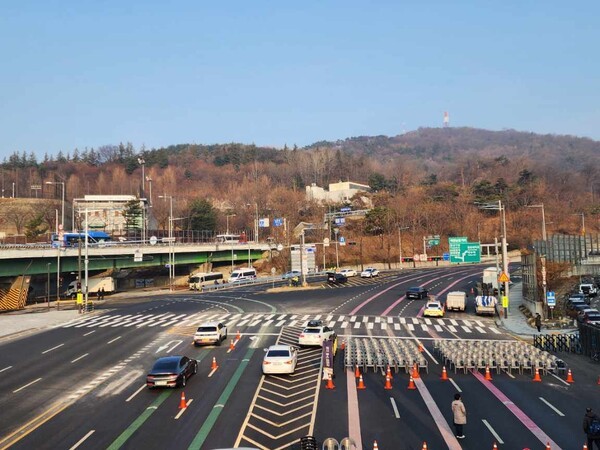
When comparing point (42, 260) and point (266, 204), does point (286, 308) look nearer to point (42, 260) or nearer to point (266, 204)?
point (42, 260)

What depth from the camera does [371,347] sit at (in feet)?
91.9

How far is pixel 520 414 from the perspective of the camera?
18469mm

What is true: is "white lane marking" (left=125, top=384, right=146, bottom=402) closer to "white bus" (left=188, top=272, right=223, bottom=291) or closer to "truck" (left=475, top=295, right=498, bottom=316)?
"truck" (left=475, top=295, right=498, bottom=316)

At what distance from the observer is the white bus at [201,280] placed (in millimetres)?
82681

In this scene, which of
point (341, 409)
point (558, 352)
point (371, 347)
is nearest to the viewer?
point (341, 409)

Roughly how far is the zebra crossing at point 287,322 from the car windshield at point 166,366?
16.4 meters

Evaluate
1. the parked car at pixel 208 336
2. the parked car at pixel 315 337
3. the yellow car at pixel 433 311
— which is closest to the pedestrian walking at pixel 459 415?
the parked car at pixel 315 337

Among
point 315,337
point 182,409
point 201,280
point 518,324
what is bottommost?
point 518,324

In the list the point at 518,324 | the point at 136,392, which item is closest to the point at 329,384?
the point at 136,392

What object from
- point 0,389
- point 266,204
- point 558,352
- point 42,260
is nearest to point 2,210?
point 266,204

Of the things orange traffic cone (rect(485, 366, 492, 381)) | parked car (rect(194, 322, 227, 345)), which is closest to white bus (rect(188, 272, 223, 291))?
parked car (rect(194, 322, 227, 345))

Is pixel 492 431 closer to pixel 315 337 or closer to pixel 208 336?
pixel 315 337

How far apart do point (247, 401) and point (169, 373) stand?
4.04m

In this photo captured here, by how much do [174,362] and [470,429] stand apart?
12901 mm
